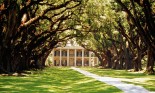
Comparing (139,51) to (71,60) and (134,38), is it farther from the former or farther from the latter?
(71,60)

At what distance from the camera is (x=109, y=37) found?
5731cm

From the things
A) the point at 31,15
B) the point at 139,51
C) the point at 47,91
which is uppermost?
the point at 31,15

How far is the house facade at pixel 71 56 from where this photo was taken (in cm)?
12238

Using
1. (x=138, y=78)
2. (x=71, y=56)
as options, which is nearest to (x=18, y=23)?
(x=138, y=78)

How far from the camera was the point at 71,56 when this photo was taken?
123312 millimetres

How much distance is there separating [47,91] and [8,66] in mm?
14776

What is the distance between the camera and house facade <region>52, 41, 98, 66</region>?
12238cm

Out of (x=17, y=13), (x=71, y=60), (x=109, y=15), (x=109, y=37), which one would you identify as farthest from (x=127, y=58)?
(x=71, y=60)

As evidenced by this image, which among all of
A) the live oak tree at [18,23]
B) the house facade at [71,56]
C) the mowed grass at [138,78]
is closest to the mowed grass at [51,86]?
the mowed grass at [138,78]

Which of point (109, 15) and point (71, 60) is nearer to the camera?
point (109, 15)

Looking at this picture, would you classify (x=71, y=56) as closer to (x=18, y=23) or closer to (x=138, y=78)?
(x=138, y=78)

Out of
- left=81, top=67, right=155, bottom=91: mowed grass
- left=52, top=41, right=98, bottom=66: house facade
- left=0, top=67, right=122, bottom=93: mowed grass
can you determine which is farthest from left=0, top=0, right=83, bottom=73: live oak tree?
left=52, top=41, right=98, bottom=66: house facade

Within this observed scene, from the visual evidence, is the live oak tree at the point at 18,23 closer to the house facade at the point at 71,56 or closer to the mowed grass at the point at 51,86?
the mowed grass at the point at 51,86

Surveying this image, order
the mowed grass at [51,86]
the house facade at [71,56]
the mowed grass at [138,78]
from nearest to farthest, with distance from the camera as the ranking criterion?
the mowed grass at [51,86] < the mowed grass at [138,78] < the house facade at [71,56]
